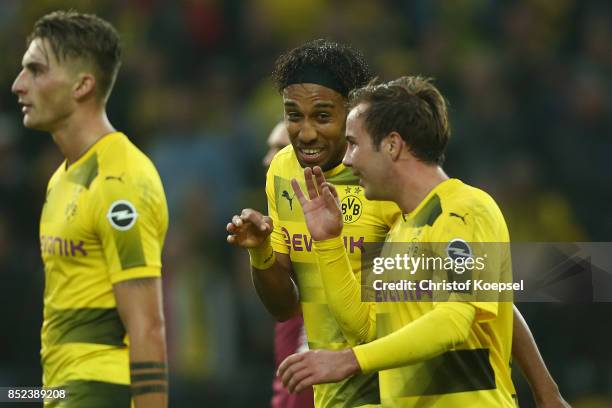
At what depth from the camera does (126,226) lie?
4.91 m

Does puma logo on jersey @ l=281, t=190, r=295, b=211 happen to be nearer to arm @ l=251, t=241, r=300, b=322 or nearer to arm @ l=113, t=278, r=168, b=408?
arm @ l=251, t=241, r=300, b=322

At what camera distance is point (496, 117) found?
1055 centimetres

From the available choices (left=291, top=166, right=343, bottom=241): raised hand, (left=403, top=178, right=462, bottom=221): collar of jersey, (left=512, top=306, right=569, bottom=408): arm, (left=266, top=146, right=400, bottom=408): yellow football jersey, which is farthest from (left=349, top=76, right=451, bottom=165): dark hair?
(left=512, top=306, right=569, bottom=408): arm

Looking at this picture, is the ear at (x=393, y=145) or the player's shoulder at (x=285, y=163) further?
the player's shoulder at (x=285, y=163)

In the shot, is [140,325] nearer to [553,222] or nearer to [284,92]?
[284,92]

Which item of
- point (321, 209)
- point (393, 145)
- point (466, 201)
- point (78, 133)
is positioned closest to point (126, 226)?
point (78, 133)

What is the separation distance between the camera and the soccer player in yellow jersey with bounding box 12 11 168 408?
4.88 metres

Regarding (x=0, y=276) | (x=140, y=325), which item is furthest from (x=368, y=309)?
(x=0, y=276)

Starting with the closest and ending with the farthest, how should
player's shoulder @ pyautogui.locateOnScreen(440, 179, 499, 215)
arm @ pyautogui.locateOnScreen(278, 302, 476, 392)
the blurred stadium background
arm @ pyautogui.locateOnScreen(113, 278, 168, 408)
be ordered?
arm @ pyautogui.locateOnScreen(278, 302, 476, 392), player's shoulder @ pyautogui.locateOnScreen(440, 179, 499, 215), arm @ pyautogui.locateOnScreen(113, 278, 168, 408), the blurred stadium background

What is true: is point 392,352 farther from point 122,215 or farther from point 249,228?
point 122,215

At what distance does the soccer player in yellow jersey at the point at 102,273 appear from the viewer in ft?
16.0

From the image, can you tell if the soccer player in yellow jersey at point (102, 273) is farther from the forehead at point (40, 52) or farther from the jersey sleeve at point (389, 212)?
the jersey sleeve at point (389, 212)

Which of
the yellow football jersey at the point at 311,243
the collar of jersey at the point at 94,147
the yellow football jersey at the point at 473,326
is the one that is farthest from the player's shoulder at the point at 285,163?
the yellow football jersey at the point at 473,326

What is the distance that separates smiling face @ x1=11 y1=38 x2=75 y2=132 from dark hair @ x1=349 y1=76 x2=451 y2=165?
1.38 metres
